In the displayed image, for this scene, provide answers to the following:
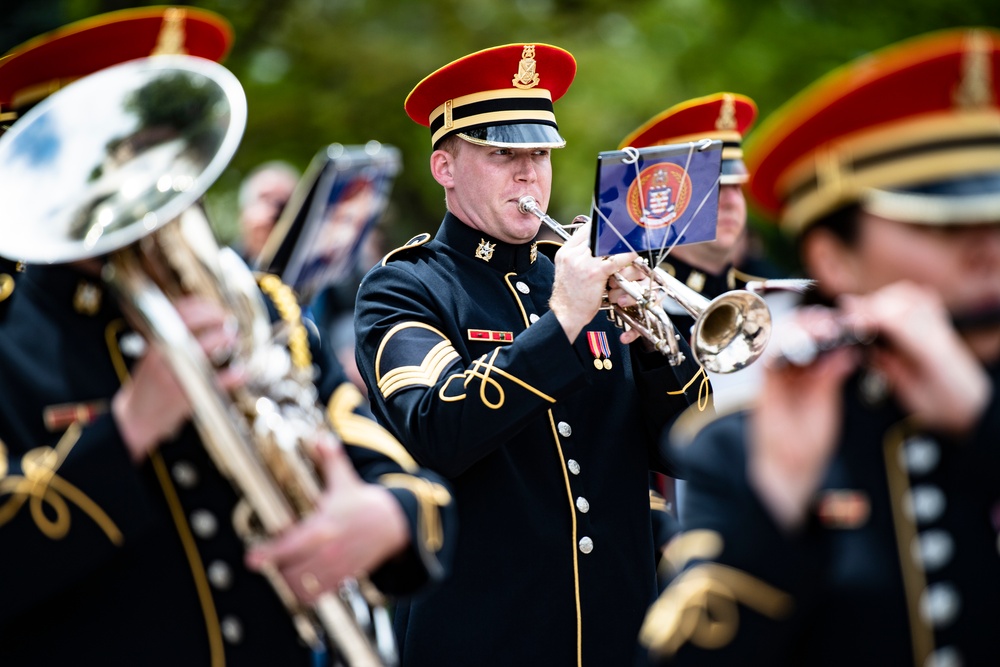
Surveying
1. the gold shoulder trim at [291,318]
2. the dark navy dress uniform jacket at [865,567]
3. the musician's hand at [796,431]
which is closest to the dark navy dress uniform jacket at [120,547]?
the gold shoulder trim at [291,318]

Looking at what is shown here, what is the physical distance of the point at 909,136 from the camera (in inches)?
96.1

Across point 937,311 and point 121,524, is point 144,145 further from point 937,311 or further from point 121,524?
point 937,311

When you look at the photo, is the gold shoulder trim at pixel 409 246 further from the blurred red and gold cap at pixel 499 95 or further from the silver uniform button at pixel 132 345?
the silver uniform button at pixel 132 345

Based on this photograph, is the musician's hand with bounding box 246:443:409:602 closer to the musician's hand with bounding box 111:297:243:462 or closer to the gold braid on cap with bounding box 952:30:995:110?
the musician's hand with bounding box 111:297:243:462

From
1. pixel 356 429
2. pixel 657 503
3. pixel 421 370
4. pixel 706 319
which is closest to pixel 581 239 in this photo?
pixel 706 319

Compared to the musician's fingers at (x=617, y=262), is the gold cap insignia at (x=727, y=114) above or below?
below

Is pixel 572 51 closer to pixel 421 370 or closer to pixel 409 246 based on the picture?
pixel 409 246

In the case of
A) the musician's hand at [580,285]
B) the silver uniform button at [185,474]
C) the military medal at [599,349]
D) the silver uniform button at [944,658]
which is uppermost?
the silver uniform button at [944,658]

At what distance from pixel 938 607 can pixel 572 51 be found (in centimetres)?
1250

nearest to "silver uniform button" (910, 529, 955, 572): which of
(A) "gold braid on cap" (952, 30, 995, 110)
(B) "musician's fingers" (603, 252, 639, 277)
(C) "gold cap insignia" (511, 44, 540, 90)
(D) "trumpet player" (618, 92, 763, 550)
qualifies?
(A) "gold braid on cap" (952, 30, 995, 110)

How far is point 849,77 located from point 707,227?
67.7 inches

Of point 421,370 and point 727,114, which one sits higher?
point 421,370

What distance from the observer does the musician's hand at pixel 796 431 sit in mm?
2395

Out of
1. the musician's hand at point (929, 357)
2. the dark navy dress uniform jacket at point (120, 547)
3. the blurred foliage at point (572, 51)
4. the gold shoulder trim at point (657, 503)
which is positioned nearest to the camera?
the musician's hand at point (929, 357)
